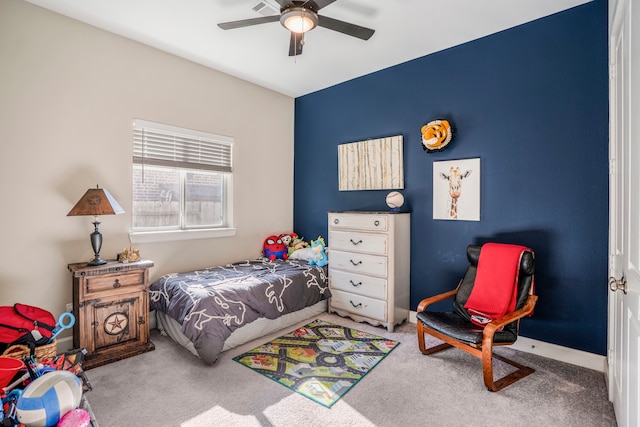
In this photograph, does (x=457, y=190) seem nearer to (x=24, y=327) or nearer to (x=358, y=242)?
(x=358, y=242)

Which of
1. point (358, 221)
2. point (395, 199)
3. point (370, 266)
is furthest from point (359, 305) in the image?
point (395, 199)

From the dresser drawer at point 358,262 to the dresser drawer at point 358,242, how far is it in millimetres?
54

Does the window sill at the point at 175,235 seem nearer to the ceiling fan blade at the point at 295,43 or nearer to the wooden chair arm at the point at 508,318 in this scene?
the ceiling fan blade at the point at 295,43

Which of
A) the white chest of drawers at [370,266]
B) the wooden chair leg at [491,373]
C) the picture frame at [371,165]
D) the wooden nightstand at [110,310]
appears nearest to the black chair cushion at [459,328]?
the wooden chair leg at [491,373]

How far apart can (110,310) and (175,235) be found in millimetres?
1014

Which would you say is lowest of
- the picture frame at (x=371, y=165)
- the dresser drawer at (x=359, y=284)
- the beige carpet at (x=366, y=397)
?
the beige carpet at (x=366, y=397)

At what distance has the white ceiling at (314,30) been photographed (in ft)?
8.60

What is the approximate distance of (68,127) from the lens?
9.29ft

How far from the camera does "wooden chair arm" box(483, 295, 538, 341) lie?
2256 mm

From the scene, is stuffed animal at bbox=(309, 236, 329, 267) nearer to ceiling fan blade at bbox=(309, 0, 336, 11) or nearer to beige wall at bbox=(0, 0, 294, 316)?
beige wall at bbox=(0, 0, 294, 316)

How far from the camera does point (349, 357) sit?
2.72 meters

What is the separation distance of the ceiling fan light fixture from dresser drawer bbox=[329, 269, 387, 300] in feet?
7.58

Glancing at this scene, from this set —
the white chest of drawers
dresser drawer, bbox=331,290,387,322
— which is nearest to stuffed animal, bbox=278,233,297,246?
the white chest of drawers

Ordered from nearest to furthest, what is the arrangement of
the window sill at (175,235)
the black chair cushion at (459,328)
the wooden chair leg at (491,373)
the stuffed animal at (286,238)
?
the wooden chair leg at (491,373) → the black chair cushion at (459,328) → the window sill at (175,235) → the stuffed animal at (286,238)
